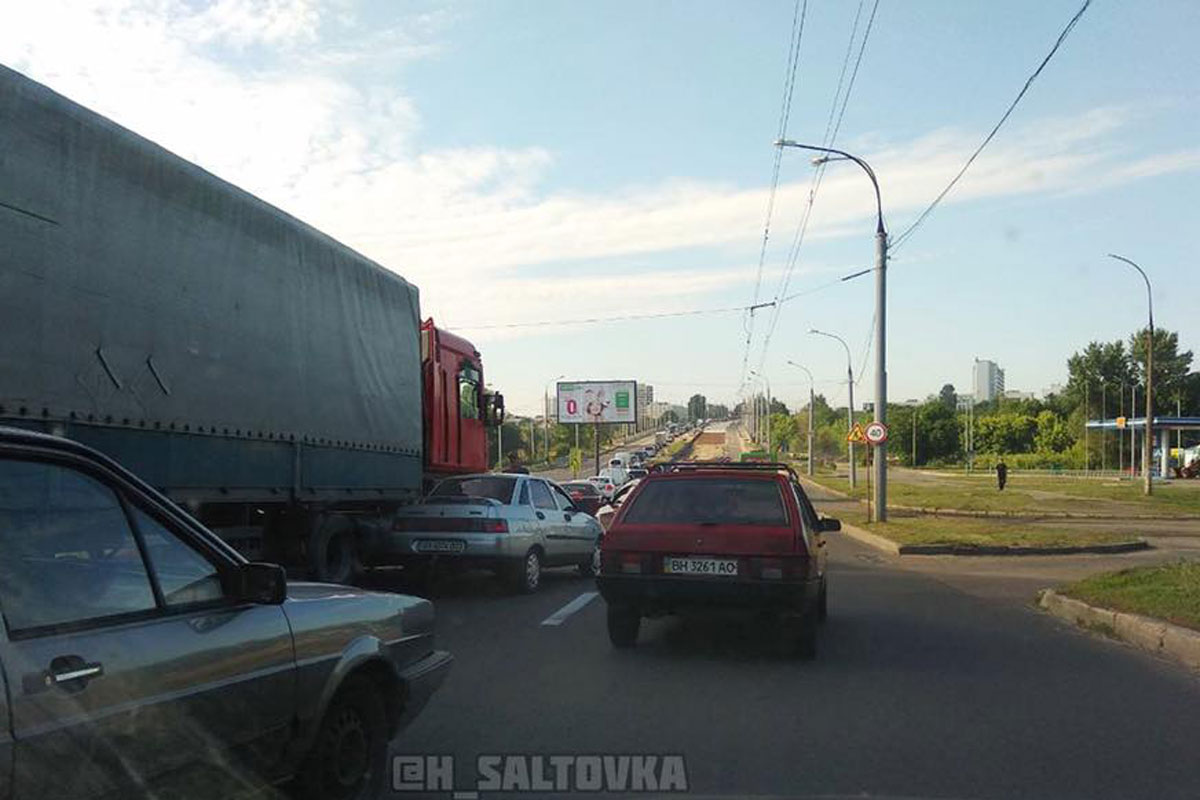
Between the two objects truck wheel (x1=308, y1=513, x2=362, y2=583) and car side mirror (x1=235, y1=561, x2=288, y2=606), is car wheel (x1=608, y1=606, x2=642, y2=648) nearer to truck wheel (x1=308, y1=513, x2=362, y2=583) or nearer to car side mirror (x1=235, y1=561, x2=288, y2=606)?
truck wheel (x1=308, y1=513, x2=362, y2=583)

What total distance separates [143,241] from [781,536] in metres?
5.37

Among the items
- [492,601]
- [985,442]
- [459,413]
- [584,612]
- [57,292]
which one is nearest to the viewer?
[57,292]

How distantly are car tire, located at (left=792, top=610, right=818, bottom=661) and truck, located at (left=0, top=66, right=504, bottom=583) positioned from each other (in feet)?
16.1

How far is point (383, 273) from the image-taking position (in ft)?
39.7

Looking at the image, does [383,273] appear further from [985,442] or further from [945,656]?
[985,442]

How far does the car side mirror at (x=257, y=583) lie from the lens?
349cm

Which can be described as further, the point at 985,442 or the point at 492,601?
the point at 985,442

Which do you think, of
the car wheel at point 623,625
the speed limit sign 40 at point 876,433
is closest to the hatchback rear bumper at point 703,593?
the car wheel at point 623,625

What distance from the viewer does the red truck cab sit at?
542 inches

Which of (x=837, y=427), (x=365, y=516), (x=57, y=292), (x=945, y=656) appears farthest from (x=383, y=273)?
(x=837, y=427)

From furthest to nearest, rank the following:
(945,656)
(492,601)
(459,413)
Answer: (459,413) < (492,601) < (945,656)

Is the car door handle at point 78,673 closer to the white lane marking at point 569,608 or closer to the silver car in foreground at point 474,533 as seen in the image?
the white lane marking at point 569,608

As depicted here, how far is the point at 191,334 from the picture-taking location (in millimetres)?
7969

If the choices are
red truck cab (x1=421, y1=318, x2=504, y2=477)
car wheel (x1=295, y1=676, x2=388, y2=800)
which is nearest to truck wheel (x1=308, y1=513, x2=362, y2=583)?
red truck cab (x1=421, y1=318, x2=504, y2=477)
